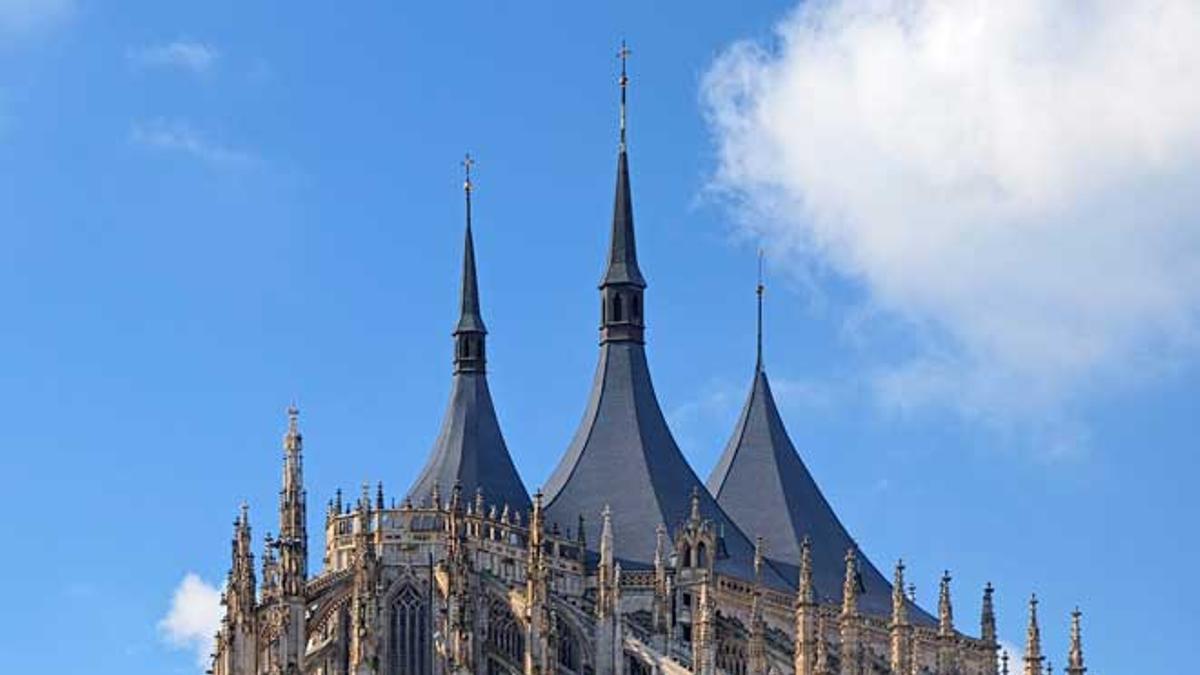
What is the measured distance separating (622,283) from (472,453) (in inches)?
404

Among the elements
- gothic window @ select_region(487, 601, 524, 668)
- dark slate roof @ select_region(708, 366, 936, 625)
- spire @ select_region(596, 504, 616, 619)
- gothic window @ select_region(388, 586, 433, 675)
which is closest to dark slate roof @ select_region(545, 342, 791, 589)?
dark slate roof @ select_region(708, 366, 936, 625)

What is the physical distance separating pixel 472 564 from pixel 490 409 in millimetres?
10072

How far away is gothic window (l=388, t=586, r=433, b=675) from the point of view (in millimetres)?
115500

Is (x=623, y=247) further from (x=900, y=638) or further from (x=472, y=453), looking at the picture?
(x=900, y=638)

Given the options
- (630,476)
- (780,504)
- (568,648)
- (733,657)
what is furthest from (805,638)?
(780,504)

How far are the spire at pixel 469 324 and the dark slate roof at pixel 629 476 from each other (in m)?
4.35

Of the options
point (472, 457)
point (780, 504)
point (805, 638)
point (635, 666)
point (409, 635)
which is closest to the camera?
point (805, 638)

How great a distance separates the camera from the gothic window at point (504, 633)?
115688mm

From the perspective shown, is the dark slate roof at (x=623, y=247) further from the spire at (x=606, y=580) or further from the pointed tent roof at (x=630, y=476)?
the spire at (x=606, y=580)

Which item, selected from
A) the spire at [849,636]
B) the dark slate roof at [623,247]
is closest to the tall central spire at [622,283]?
the dark slate roof at [623,247]

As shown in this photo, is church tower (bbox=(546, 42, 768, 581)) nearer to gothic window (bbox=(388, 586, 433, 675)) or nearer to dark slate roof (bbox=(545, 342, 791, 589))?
dark slate roof (bbox=(545, 342, 791, 589))

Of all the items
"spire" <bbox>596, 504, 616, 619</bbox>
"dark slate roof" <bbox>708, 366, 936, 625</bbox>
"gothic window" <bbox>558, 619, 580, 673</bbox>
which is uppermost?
"dark slate roof" <bbox>708, 366, 936, 625</bbox>

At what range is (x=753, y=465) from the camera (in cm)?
12975

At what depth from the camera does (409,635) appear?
116312mm
